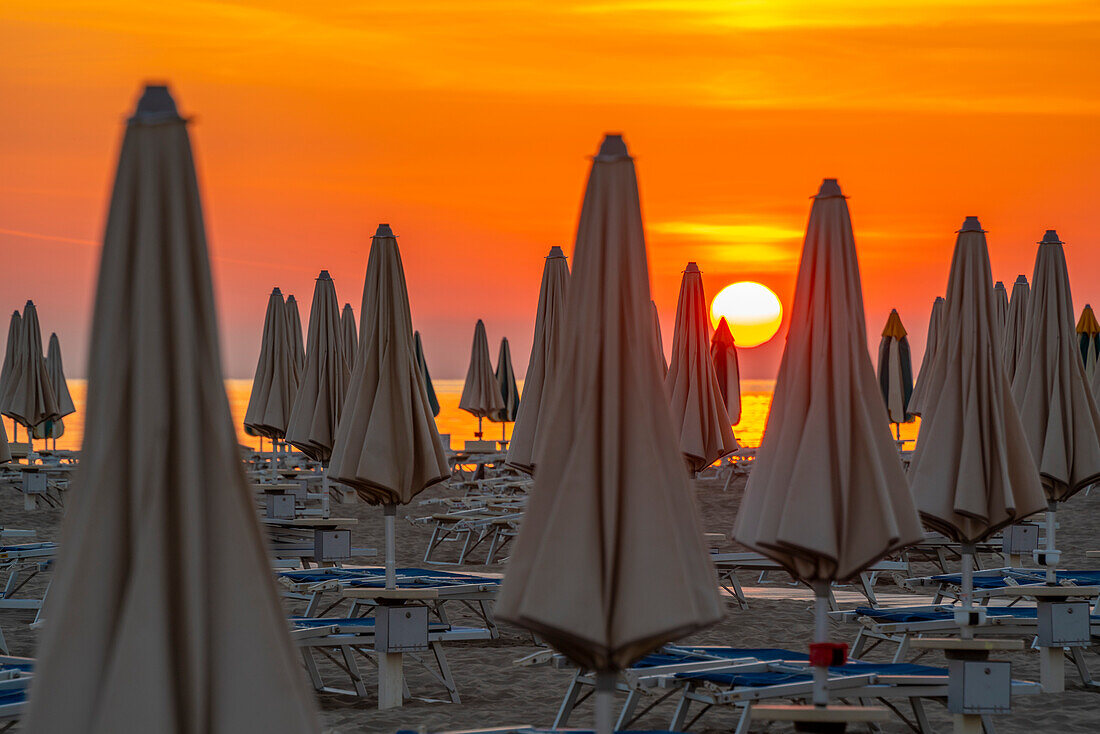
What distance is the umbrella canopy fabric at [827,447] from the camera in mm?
5246

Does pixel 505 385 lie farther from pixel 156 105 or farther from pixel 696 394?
pixel 156 105

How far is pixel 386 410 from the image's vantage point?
7.89 meters

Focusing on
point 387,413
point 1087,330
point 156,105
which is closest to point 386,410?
point 387,413

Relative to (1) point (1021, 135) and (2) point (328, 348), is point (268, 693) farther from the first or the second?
(1) point (1021, 135)

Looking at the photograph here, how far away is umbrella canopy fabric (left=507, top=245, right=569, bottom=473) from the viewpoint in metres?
10.3

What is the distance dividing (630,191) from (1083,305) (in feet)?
77.8

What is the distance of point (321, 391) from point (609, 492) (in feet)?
27.1

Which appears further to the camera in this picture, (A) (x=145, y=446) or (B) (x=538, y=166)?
(B) (x=538, y=166)

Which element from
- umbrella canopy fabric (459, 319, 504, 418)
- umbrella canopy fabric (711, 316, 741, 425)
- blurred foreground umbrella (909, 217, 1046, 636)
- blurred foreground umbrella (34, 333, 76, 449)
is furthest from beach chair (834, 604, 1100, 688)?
blurred foreground umbrella (34, 333, 76, 449)

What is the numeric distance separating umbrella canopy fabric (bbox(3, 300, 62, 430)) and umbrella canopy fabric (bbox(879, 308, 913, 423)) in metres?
14.2

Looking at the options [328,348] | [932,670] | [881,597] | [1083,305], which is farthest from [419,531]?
[1083,305]

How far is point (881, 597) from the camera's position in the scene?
1174cm

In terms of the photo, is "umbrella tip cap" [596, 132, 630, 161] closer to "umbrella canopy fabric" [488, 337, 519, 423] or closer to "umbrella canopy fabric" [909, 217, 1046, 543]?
"umbrella canopy fabric" [909, 217, 1046, 543]

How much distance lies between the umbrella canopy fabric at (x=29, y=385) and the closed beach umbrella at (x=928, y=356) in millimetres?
13453
